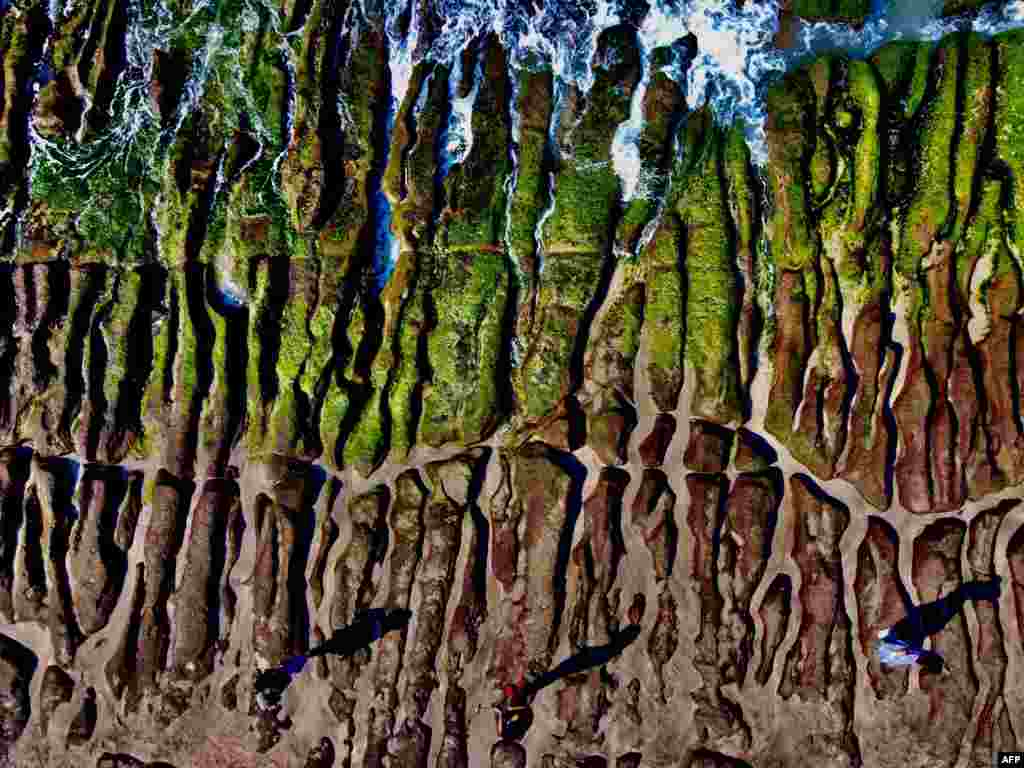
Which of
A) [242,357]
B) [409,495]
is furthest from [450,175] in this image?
→ [409,495]

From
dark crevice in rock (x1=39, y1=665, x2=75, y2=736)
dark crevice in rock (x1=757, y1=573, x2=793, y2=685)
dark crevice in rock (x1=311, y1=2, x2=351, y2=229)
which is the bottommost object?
dark crevice in rock (x1=39, y1=665, x2=75, y2=736)

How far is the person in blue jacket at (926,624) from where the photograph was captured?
11.4 meters

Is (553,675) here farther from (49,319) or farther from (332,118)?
(49,319)

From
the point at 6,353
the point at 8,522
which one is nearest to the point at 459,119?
the point at 6,353

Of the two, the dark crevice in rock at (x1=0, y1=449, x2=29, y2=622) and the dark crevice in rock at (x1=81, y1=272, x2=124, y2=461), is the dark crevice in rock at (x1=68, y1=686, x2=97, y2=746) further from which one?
the dark crevice in rock at (x1=81, y1=272, x2=124, y2=461)

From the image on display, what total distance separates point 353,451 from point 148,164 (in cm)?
634

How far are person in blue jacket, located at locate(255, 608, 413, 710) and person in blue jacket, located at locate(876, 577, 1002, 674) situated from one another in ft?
25.3

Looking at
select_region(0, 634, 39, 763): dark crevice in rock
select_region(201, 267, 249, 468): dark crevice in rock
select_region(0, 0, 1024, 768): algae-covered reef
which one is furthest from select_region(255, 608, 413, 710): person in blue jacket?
select_region(0, 634, 39, 763): dark crevice in rock

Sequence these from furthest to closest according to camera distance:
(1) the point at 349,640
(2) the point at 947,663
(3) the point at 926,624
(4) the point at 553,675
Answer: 1. (1) the point at 349,640
2. (4) the point at 553,675
3. (3) the point at 926,624
4. (2) the point at 947,663

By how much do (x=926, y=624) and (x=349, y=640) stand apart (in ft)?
30.6

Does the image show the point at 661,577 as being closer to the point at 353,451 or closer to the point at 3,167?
the point at 353,451

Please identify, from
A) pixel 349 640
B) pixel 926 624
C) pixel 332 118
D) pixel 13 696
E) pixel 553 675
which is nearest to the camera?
pixel 926 624

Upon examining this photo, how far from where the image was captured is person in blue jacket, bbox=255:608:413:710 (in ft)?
38.8

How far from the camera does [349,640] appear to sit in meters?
11.9
